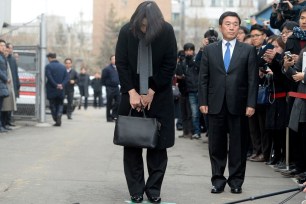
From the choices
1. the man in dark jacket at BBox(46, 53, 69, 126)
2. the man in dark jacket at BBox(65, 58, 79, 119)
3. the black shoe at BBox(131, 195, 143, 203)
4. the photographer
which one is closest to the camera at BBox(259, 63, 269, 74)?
the photographer

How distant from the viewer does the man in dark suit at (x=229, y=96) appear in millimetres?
8188

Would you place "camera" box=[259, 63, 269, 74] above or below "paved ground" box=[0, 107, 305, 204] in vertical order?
above

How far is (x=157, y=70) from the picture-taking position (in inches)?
293

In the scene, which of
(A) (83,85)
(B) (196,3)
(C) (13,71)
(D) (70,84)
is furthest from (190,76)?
(B) (196,3)

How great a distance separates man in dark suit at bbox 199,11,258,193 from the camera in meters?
8.19

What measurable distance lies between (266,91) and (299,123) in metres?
2.43

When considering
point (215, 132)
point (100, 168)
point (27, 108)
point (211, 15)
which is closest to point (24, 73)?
point (27, 108)

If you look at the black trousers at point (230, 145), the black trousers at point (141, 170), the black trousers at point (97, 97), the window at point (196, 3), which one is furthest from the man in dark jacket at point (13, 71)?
the window at point (196, 3)

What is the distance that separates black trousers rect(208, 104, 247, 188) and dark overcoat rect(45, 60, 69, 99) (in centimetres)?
1067

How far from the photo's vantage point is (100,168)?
32.8ft

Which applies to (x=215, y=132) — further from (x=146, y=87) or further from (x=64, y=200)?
(x=64, y=200)

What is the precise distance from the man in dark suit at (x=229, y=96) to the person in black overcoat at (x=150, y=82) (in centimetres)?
84

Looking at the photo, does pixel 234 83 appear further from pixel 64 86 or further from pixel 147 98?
pixel 64 86

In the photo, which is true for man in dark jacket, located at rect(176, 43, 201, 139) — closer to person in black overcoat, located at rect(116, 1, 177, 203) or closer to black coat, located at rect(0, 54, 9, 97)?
black coat, located at rect(0, 54, 9, 97)
